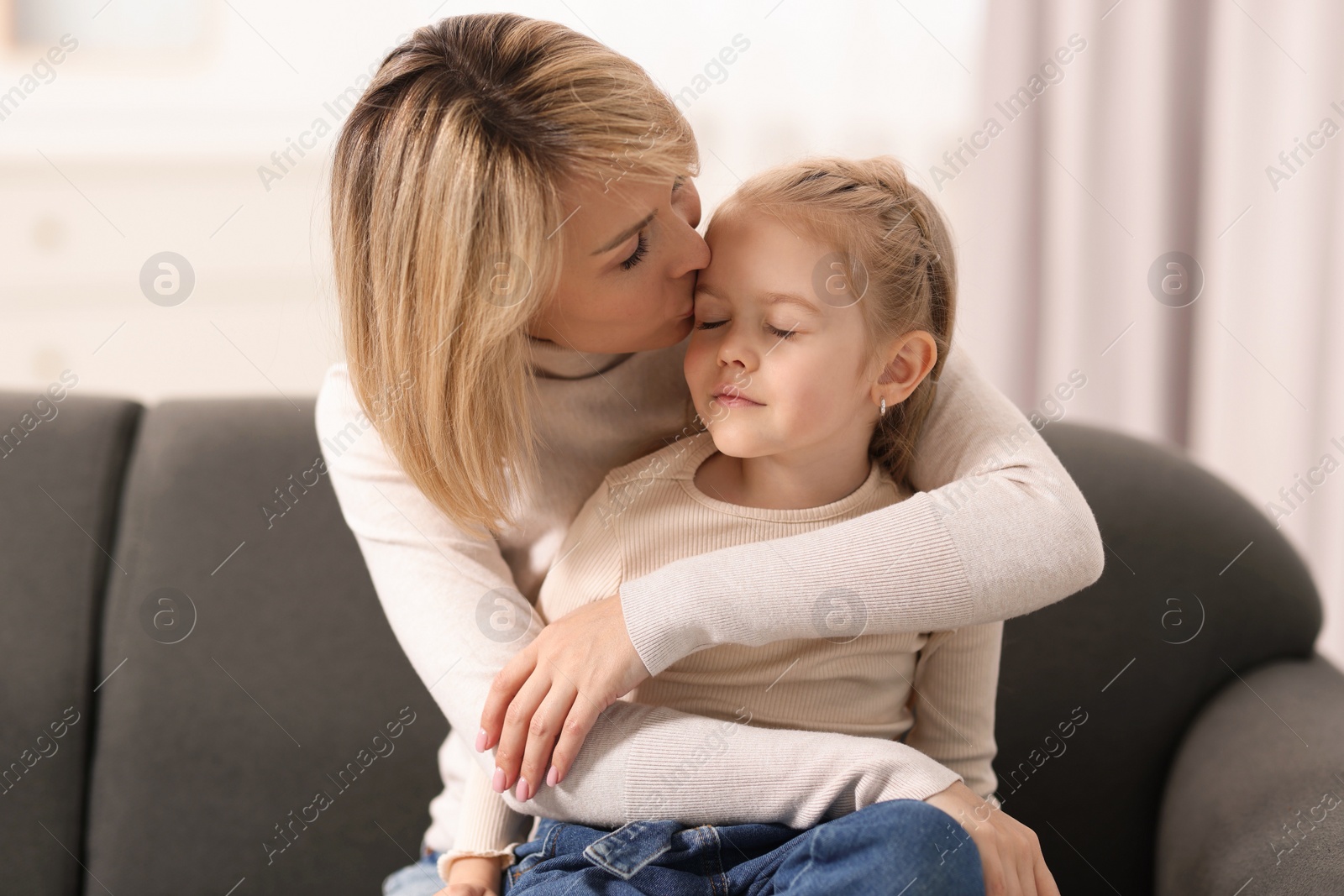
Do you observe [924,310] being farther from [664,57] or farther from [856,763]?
[664,57]

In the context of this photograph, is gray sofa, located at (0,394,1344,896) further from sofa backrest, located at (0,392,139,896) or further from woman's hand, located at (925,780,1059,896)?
woman's hand, located at (925,780,1059,896)

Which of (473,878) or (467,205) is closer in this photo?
(467,205)

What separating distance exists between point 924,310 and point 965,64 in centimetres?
122

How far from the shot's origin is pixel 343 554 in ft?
4.24

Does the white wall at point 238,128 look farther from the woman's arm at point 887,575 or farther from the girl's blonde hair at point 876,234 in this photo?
the woman's arm at point 887,575

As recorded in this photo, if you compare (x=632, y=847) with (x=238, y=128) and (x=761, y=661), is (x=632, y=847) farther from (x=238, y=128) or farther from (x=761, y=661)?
(x=238, y=128)

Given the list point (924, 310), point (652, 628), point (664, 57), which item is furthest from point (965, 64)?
point (652, 628)

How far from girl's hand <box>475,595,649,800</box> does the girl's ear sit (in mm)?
327

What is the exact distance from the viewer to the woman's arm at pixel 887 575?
0.78 m

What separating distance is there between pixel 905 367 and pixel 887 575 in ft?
0.78

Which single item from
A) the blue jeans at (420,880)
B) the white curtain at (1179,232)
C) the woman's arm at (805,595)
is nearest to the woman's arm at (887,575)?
the woman's arm at (805,595)

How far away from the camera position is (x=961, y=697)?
0.97 meters

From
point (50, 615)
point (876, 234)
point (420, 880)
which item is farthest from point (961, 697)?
point (50, 615)

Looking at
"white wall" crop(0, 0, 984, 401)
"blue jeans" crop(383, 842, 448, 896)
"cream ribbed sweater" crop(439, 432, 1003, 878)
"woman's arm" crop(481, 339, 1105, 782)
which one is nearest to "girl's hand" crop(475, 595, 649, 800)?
"woman's arm" crop(481, 339, 1105, 782)
